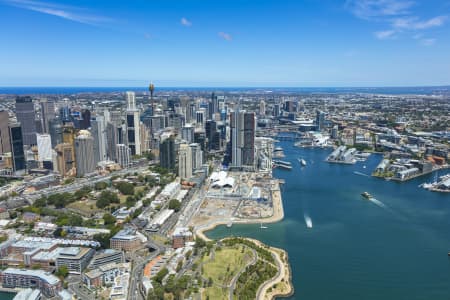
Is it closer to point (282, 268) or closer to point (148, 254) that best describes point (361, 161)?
point (282, 268)

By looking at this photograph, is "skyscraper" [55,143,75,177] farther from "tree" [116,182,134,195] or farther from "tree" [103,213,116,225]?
"tree" [103,213,116,225]

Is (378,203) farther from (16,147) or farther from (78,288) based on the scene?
(16,147)

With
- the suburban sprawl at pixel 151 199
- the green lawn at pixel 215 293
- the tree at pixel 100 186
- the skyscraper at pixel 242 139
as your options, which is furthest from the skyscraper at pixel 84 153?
the green lawn at pixel 215 293

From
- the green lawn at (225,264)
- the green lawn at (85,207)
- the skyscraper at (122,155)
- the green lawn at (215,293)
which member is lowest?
the green lawn at (85,207)

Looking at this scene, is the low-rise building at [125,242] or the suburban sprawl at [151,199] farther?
the low-rise building at [125,242]

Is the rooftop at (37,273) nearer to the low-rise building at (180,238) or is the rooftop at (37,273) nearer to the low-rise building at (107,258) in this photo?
the low-rise building at (107,258)

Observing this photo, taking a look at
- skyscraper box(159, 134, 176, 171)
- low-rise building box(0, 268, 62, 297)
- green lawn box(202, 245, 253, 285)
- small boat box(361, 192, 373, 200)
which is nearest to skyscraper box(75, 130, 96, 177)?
skyscraper box(159, 134, 176, 171)
